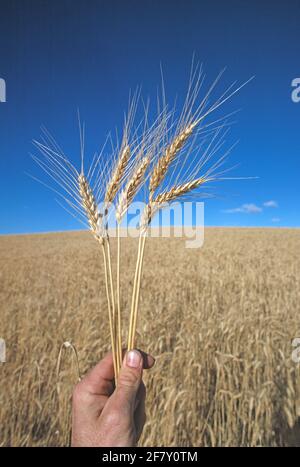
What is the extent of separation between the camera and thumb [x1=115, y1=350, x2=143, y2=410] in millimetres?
1409

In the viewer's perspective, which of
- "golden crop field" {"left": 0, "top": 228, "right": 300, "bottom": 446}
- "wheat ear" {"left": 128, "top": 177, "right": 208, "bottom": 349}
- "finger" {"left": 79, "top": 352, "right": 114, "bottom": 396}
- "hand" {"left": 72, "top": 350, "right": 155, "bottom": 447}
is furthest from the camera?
"golden crop field" {"left": 0, "top": 228, "right": 300, "bottom": 446}

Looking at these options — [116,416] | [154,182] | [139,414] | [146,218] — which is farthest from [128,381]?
[154,182]

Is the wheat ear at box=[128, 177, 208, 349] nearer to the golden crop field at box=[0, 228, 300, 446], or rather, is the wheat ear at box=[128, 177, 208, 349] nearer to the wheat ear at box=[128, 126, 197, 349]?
the wheat ear at box=[128, 126, 197, 349]

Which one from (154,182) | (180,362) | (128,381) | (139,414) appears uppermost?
(154,182)

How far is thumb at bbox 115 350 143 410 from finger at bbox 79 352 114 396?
0.30 metres

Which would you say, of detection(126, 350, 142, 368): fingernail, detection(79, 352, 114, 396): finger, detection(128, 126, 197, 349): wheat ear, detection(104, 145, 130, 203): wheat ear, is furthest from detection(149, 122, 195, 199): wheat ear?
detection(79, 352, 114, 396): finger

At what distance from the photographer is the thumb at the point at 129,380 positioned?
141 cm

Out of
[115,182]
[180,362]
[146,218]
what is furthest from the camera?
[180,362]

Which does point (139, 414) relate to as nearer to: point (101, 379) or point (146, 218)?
point (101, 379)

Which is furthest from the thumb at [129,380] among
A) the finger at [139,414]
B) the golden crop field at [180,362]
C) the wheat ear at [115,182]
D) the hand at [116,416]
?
the golden crop field at [180,362]

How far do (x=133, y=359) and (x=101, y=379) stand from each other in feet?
1.33

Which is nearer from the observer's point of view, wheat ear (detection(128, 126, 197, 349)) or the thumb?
wheat ear (detection(128, 126, 197, 349))

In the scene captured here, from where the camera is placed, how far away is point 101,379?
1711mm
